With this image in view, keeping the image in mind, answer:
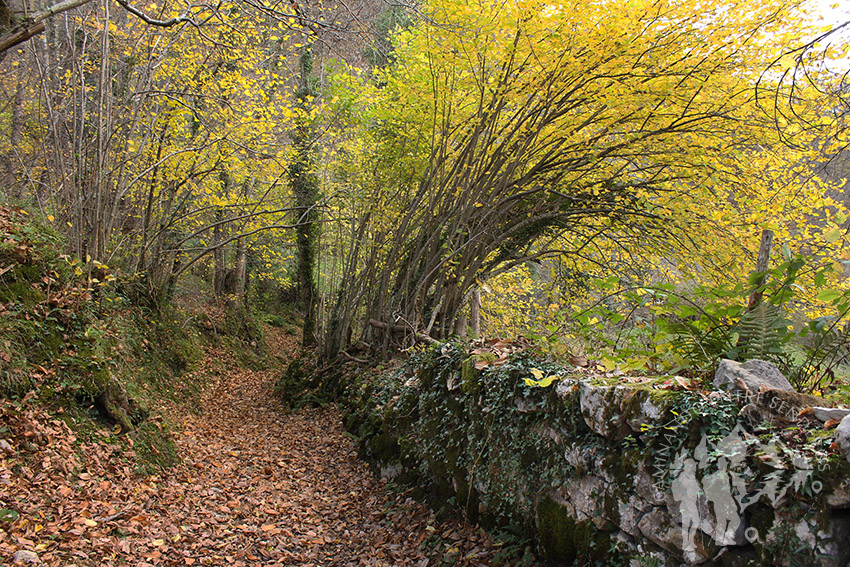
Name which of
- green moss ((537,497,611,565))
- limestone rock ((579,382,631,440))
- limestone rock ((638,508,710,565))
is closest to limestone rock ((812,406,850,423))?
limestone rock ((638,508,710,565))

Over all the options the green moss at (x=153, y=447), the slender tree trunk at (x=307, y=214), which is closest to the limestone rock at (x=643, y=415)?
the green moss at (x=153, y=447)

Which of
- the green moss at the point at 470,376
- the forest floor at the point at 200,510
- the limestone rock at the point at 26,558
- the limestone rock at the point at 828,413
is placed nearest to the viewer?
the limestone rock at the point at 828,413

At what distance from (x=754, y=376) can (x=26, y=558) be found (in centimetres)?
384

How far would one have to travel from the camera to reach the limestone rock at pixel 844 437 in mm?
1605

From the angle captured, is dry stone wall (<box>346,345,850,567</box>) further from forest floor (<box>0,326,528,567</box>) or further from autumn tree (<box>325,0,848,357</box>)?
autumn tree (<box>325,0,848,357</box>)

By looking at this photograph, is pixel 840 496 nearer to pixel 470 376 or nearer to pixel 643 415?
pixel 643 415

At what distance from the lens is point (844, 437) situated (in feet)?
5.31

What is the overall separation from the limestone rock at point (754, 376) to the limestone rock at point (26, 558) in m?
3.70

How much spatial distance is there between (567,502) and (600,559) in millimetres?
360

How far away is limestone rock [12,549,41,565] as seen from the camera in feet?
8.59

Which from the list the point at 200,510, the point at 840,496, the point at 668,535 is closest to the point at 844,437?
the point at 840,496

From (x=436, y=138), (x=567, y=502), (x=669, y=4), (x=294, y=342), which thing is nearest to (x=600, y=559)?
(x=567, y=502)

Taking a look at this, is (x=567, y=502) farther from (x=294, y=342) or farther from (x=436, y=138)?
(x=294, y=342)

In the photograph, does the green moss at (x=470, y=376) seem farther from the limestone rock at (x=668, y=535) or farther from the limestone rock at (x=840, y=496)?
the limestone rock at (x=840, y=496)
